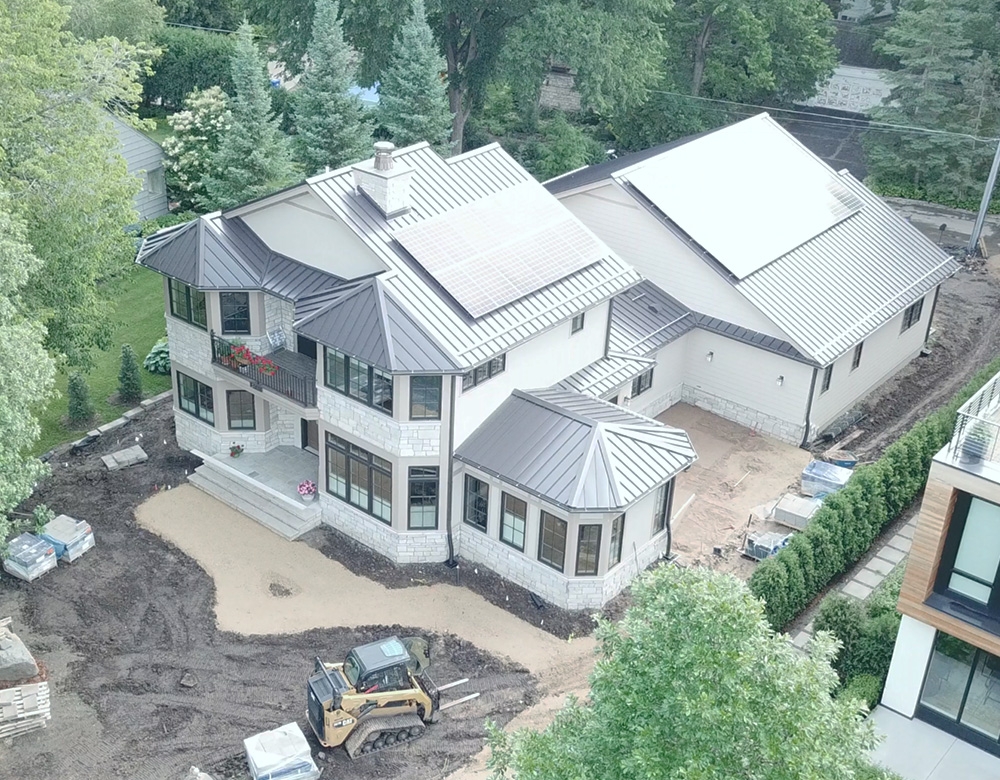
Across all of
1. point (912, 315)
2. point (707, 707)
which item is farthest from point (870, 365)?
point (707, 707)

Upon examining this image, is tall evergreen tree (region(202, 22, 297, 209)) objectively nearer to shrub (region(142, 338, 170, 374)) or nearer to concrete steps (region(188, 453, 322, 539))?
shrub (region(142, 338, 170, 374))

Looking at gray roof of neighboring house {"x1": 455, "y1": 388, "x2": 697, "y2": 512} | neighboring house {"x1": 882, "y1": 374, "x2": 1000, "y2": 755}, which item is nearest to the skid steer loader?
gray roof of neighboring house {"x1": 455, "y1": 388, "x2": 697, "y2": 512}

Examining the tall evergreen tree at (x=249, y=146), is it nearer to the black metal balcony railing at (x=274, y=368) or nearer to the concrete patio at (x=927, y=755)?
the black metal balcony railing at (x=274, y=368)

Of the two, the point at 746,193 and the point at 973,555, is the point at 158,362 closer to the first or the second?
the point at 746,193

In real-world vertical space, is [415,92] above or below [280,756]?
above

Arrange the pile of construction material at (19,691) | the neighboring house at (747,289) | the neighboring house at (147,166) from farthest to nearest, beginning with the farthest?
the neighboring house at (147,166)
the neighboring house at (747,289)
the pile of construction material at (19,691)

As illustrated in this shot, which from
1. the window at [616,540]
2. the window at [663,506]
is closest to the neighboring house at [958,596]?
the window at [616,540]

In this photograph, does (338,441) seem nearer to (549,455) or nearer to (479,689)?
(549,455)
